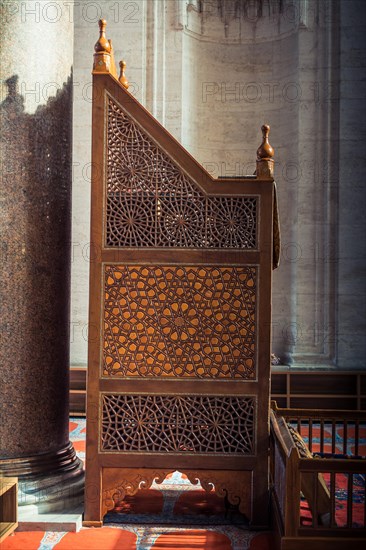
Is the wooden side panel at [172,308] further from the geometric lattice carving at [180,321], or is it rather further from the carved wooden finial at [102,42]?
the carved wooden finial at [102,42]

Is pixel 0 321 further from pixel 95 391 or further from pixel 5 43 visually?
pixel 5 43

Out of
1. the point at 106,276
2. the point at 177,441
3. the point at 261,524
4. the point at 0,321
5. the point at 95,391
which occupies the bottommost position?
the point at 261,524

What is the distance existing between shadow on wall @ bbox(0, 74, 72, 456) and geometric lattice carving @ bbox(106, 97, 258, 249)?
37cm

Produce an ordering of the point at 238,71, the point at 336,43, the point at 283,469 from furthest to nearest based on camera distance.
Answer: the point at 238,71 < the point at 336,43 < the point at 283,469

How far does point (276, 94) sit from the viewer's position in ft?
26.3

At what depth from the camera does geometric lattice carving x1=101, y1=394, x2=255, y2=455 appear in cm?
373

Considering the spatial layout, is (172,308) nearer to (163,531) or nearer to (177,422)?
(177,422)

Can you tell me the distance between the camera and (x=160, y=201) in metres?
3.75

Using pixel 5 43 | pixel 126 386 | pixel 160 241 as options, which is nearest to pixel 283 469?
pixel 126 386

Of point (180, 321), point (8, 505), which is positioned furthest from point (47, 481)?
point (180, 321)

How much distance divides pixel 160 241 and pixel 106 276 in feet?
1.18

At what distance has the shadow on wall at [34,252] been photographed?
371 centimetres

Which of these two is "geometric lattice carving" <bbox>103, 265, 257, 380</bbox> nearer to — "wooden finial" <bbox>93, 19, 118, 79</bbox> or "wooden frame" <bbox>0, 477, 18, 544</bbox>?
"wooden frame" <bbox>0, 477, 18, 544</bbox>

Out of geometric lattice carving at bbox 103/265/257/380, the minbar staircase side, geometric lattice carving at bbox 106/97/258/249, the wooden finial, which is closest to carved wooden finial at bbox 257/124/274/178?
the minbar staircase side
